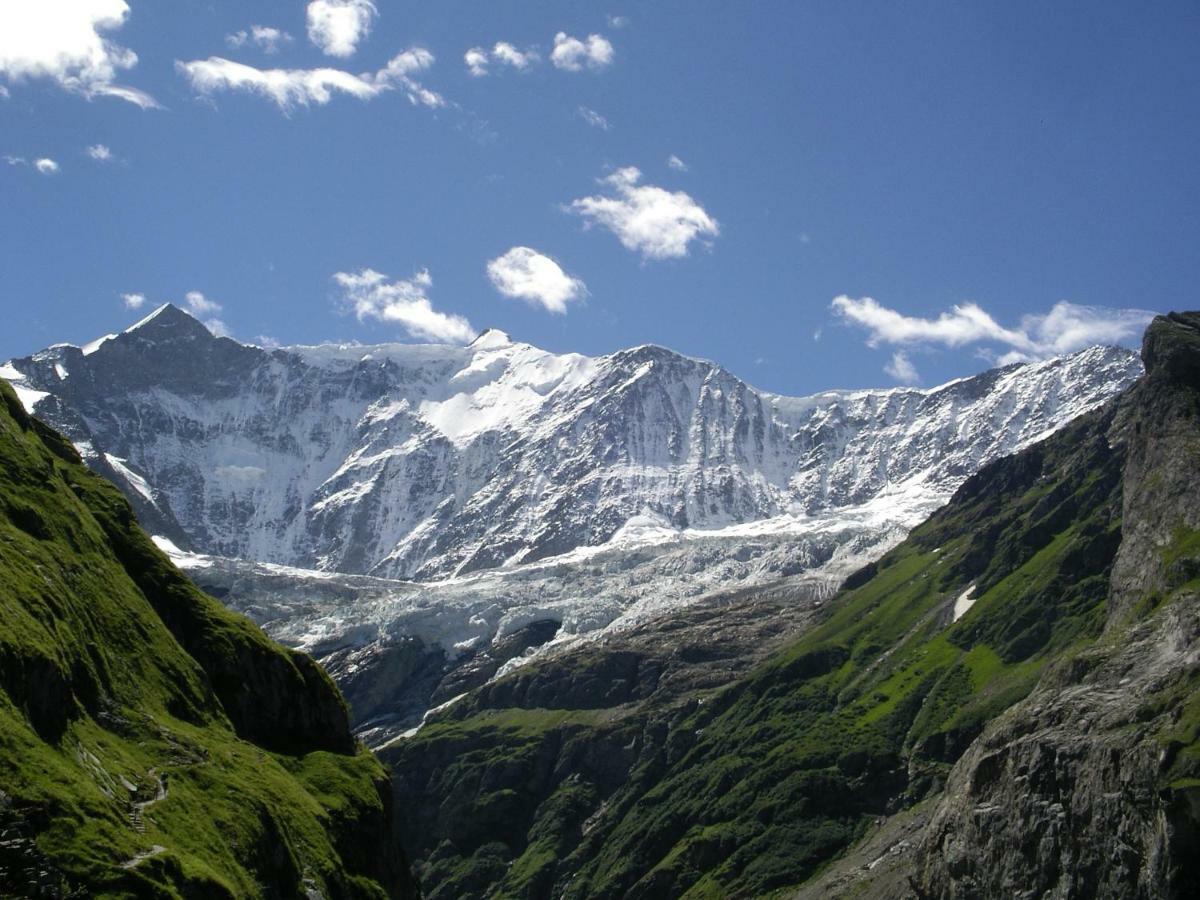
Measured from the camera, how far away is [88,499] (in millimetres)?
147875

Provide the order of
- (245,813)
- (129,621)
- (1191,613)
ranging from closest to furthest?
(245,813) < (129,621) < (1191,613)

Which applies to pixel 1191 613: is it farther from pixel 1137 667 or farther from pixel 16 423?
pixel 16 423

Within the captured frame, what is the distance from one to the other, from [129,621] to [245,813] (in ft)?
89.7

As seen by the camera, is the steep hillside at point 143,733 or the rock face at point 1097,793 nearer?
the steep hillside at point 143,733

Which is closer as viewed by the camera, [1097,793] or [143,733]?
[143,733]

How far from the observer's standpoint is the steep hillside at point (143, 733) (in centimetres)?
7906

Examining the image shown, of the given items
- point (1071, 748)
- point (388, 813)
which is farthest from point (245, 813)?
point (1071, 748)

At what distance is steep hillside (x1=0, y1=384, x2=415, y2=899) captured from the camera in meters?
79.1

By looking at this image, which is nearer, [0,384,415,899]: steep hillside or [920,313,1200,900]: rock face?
[0,384,415,899]: steep hillside

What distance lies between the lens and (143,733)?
10656cm

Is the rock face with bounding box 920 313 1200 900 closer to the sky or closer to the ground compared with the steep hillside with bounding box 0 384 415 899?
closer to the ground

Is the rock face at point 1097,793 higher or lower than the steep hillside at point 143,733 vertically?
lower

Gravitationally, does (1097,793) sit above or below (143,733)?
below

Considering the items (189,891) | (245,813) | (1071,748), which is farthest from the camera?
(1071,748)
